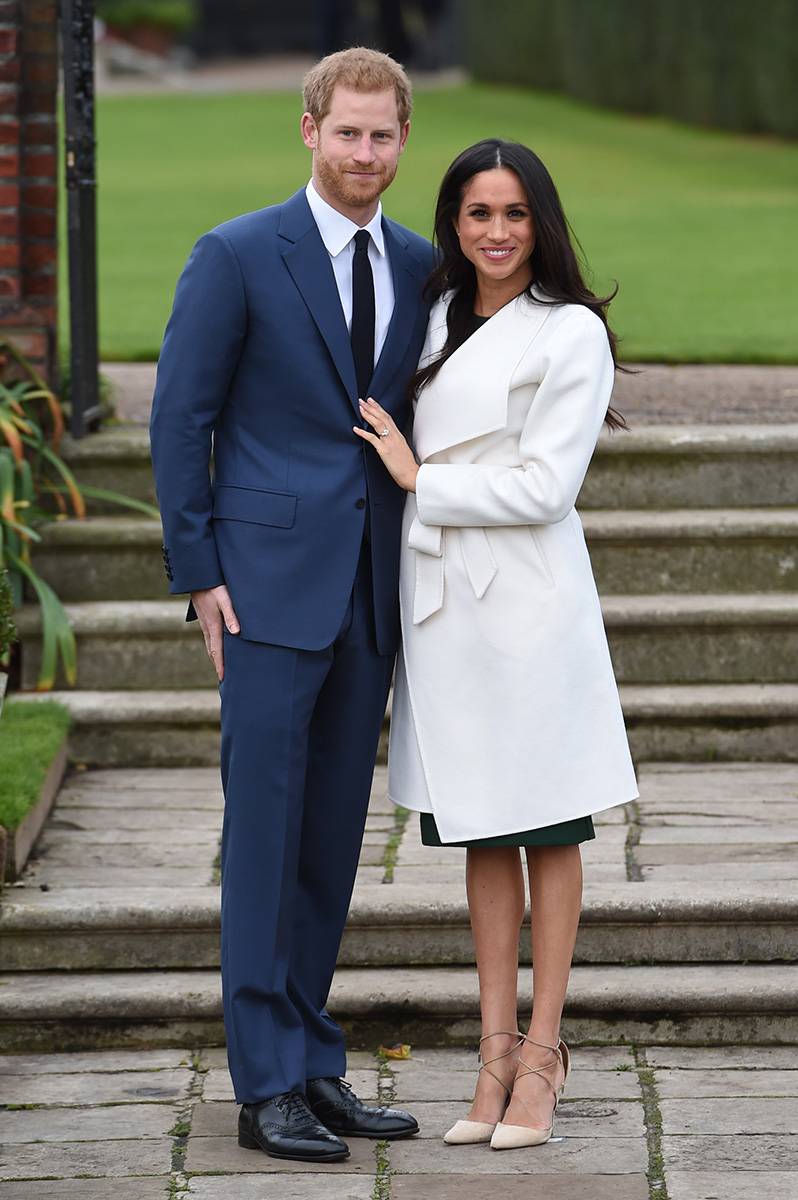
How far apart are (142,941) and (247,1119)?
0.84 meters

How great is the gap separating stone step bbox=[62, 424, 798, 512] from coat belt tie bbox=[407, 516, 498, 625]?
2632 mm

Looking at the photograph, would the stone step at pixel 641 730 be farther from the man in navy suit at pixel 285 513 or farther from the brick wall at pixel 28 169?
the man in navy suit at pixel 285 513

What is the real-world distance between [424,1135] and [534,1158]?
232 mm

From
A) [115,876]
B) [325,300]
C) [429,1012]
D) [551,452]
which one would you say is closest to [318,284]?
[325,300]

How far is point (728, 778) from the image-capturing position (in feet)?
17.1

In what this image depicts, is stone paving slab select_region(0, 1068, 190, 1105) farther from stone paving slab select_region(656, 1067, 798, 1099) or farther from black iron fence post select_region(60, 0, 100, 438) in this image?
black iron fence post select_region(60, 0, 100, 438)

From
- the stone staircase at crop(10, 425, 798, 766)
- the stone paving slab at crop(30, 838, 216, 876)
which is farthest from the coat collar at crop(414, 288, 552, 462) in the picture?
the stone staircase at crop(10, 425, 798, 766)

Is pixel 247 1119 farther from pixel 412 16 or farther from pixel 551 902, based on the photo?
pixel 412 16

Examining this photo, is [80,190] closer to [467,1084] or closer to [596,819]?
[596,819]

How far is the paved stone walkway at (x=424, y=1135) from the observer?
3281 mm

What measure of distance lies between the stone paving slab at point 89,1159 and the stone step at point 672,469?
2912mm

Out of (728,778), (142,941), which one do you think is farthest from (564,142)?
→ (142,941)

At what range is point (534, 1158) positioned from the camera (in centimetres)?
339

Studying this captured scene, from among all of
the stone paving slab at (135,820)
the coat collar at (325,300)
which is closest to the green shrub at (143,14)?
the stone paving slab at (135,820)
